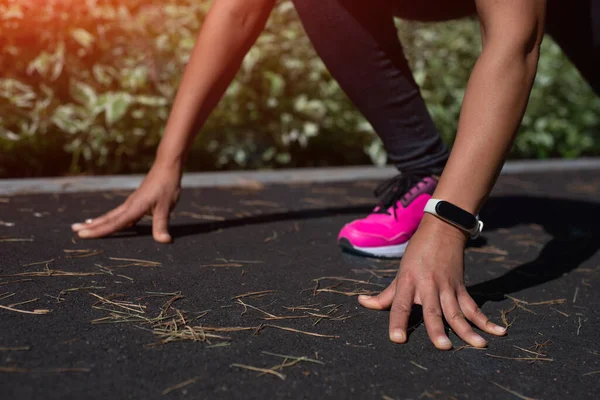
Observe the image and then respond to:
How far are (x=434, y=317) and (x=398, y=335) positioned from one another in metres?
0.08

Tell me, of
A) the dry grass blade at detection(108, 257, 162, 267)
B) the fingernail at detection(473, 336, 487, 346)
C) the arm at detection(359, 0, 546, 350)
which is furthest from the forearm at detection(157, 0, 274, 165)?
the fingernail at detection(473, 336, 487, 346)

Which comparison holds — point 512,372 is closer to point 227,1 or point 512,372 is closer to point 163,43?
point 227,1

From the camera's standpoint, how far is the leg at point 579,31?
197 centimetres

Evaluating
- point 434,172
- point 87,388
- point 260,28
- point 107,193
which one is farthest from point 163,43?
point 87,388

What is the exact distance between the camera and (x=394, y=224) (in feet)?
6.84

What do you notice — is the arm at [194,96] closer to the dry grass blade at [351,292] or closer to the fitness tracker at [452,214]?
the dry grass blade at [351,292]

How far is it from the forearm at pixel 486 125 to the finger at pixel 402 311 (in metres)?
0.22

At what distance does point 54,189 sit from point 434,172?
173 centimetres

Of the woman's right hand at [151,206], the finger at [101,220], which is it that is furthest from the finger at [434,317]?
the finger at [101,220]

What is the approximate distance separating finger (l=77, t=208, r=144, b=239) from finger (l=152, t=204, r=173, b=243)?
49mm

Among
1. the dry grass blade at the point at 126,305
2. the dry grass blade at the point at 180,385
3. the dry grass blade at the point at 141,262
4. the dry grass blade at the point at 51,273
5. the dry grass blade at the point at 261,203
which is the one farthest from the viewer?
the dry grass blade at the point at 261,203

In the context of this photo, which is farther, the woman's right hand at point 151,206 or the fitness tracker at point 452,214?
the woman's right hand at point 151,206

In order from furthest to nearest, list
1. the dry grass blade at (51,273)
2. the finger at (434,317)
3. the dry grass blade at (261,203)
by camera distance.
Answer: the dry grass blade at (261,203) → the dry grass blade at (51,273) → the finger at (434,317)

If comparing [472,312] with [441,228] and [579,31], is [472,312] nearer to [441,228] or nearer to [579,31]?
[441,228]
